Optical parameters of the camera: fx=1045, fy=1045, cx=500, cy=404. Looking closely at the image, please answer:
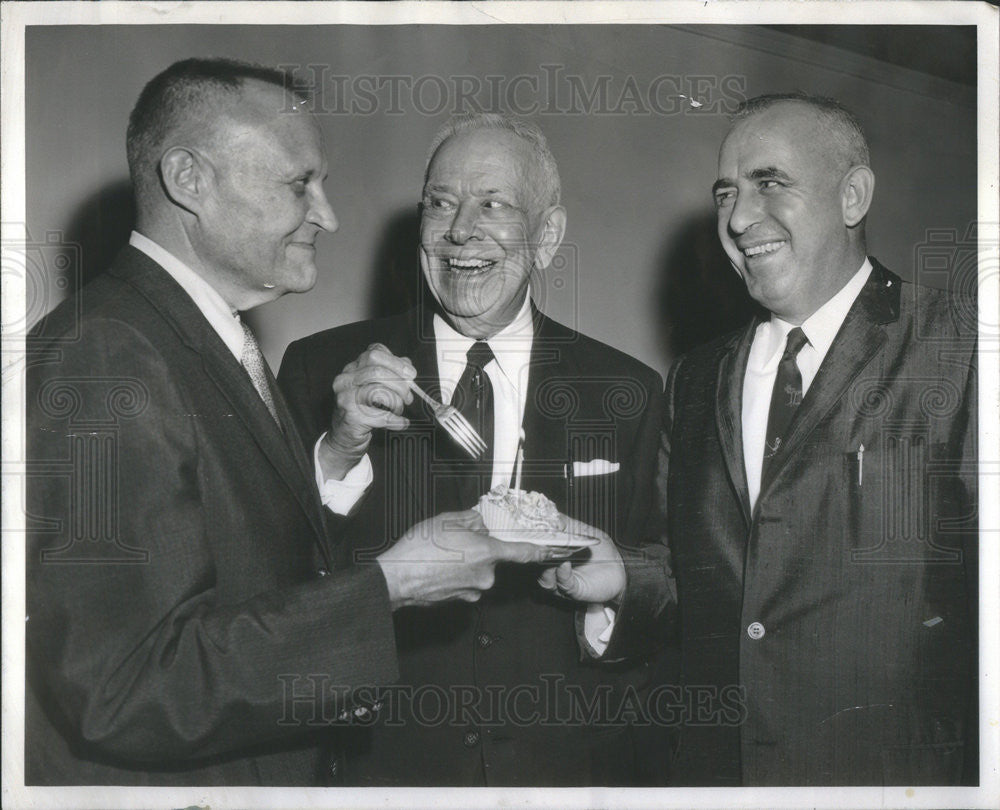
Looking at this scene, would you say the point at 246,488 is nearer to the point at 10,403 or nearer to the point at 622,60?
the point at 10,403

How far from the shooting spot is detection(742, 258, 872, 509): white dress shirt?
200 cm

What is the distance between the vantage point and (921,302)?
6.70 feet

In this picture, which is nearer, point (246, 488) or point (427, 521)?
point (246, 488)

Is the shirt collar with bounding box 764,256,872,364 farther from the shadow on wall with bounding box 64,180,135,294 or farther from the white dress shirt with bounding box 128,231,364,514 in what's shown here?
the shadow on wall with bounding box 64,180,135,294

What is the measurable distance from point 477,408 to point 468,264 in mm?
278

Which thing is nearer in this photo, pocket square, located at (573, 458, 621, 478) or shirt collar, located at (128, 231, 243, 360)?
shirt collar, located at (128, 231, 243, 360)

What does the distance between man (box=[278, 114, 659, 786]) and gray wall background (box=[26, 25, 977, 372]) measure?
6cm

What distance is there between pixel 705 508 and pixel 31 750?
1369 millimetres

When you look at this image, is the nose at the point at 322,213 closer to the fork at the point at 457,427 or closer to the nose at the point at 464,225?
the nose at the point at 464,225

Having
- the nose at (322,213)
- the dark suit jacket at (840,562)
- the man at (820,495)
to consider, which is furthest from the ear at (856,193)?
the nose at (322,213)

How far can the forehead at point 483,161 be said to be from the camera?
2.01 m

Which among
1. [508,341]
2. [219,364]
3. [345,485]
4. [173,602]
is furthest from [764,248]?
[173,602]

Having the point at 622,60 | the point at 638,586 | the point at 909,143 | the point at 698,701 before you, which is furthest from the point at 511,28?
the point at 698,701

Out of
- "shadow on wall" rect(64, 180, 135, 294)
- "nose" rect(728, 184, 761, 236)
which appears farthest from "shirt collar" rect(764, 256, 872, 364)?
"shadow on wall" rect(64, 180, 135, 294)
